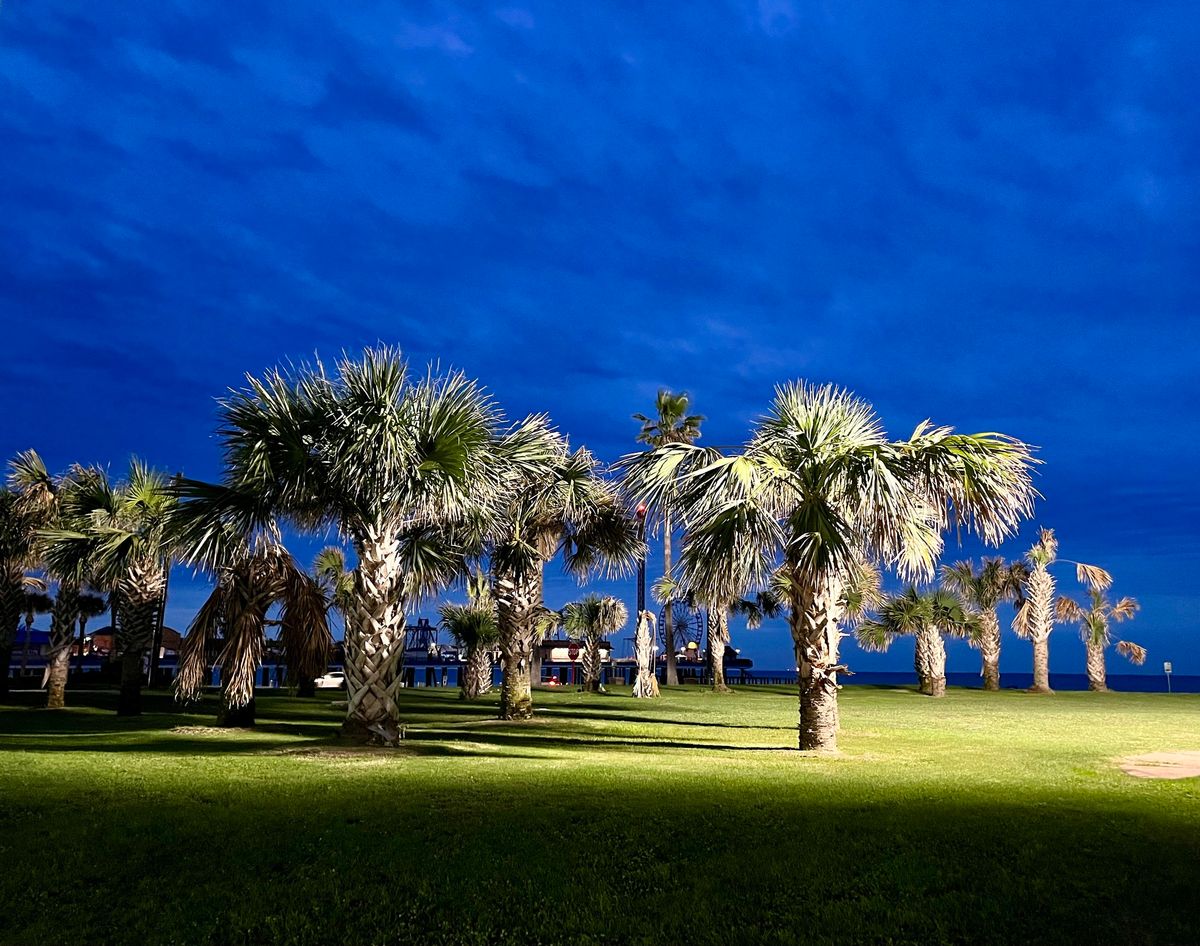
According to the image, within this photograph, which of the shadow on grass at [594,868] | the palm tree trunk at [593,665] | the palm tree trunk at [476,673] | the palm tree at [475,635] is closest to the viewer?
the shadow on grass at [594,868]

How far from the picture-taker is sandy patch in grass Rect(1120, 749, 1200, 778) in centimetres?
1312

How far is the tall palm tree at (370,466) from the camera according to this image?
14922 millimetres

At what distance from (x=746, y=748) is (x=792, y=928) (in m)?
11.2

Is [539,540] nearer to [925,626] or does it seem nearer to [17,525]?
[17,525]

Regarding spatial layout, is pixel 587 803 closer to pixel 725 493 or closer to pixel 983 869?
pixel 983 869

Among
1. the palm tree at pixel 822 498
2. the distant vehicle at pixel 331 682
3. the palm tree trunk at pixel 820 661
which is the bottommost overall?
the distant vehicle at pixel 331 682

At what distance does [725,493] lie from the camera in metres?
15.9

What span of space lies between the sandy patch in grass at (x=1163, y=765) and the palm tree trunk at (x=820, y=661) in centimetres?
454

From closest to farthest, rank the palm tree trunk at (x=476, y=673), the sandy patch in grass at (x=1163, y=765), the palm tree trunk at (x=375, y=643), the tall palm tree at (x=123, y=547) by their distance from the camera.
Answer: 1. the sandy patch in grass at (x=1163, y=765)
2. the palm tree trunk at (x=375, y=643)
3. the tall palm tree at (x=123, y=547)
4. the palm tree trunk at (x=476, y=673)

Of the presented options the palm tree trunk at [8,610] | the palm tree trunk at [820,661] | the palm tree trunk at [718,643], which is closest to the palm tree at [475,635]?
the palm tree trunk at [718,643]

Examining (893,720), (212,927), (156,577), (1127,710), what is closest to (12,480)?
(156,577)

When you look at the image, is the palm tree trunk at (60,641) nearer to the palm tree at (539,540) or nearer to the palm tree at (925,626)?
the palm tree at (539,540)

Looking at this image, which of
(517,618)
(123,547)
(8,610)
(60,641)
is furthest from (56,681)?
(517,618)

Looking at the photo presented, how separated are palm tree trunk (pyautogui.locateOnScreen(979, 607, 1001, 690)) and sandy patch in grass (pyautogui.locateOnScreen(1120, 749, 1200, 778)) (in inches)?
1176
